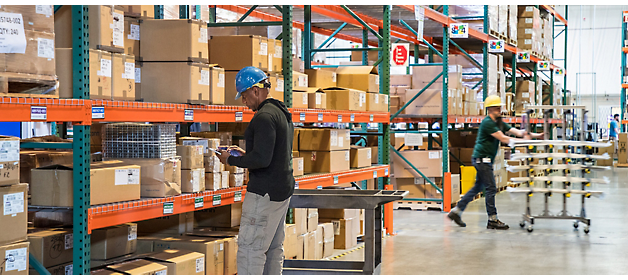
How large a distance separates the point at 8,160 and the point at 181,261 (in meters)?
1.57

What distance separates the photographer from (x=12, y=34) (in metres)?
3.41

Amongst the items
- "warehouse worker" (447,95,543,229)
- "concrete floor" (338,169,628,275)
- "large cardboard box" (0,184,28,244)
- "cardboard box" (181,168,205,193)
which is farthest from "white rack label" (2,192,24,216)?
"warehouse worker" (447,95,543,229)

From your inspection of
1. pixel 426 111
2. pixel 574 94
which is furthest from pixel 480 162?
pixel 574 94

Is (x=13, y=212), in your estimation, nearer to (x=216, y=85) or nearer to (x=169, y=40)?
(x=169, y=40)

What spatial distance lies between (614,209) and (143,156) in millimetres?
9429

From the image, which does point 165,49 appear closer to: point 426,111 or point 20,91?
point 20,91

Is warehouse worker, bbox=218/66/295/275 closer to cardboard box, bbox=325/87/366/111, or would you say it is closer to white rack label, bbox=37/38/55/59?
white rack label, bbox=37/38/55/59

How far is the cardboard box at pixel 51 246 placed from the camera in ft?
13.4

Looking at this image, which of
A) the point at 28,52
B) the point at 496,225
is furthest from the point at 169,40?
the point at 496,225

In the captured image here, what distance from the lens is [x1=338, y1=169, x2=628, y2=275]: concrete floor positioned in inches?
257

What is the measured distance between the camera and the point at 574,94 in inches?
1224

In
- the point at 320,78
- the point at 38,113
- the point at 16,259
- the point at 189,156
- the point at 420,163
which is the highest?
the point at 320,78

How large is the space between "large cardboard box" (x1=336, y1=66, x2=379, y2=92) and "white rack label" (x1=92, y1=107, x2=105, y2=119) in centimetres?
423
